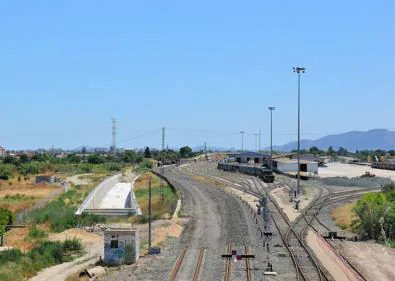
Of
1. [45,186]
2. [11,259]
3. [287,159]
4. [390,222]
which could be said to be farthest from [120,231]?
[287,159]

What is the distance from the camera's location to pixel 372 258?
3659 centimetres

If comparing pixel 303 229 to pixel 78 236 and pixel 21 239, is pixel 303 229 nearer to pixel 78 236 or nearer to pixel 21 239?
pixel 78 236

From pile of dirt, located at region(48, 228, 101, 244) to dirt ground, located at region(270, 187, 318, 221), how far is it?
1806 centimetres

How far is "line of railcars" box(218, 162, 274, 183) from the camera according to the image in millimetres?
97500

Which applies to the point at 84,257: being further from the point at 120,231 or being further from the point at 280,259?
the point at 280,259

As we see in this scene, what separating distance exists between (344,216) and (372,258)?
1982 centimetres

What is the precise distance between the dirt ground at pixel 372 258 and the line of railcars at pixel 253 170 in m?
55.1

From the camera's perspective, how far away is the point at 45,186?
369 feet

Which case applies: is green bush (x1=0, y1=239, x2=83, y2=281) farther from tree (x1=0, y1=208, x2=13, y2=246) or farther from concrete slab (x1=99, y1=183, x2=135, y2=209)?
concrete slab (x1=99, y1=183, x2=135, y2=209)

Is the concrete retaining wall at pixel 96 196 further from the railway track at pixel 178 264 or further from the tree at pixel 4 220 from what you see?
the railway track at pixel 178 264

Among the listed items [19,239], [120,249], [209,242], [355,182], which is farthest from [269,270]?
[355,182]

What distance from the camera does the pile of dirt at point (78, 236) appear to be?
4520 centimetres

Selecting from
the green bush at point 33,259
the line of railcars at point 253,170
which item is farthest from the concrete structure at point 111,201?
the line of railcars at point 253,170

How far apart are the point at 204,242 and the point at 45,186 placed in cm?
7554
